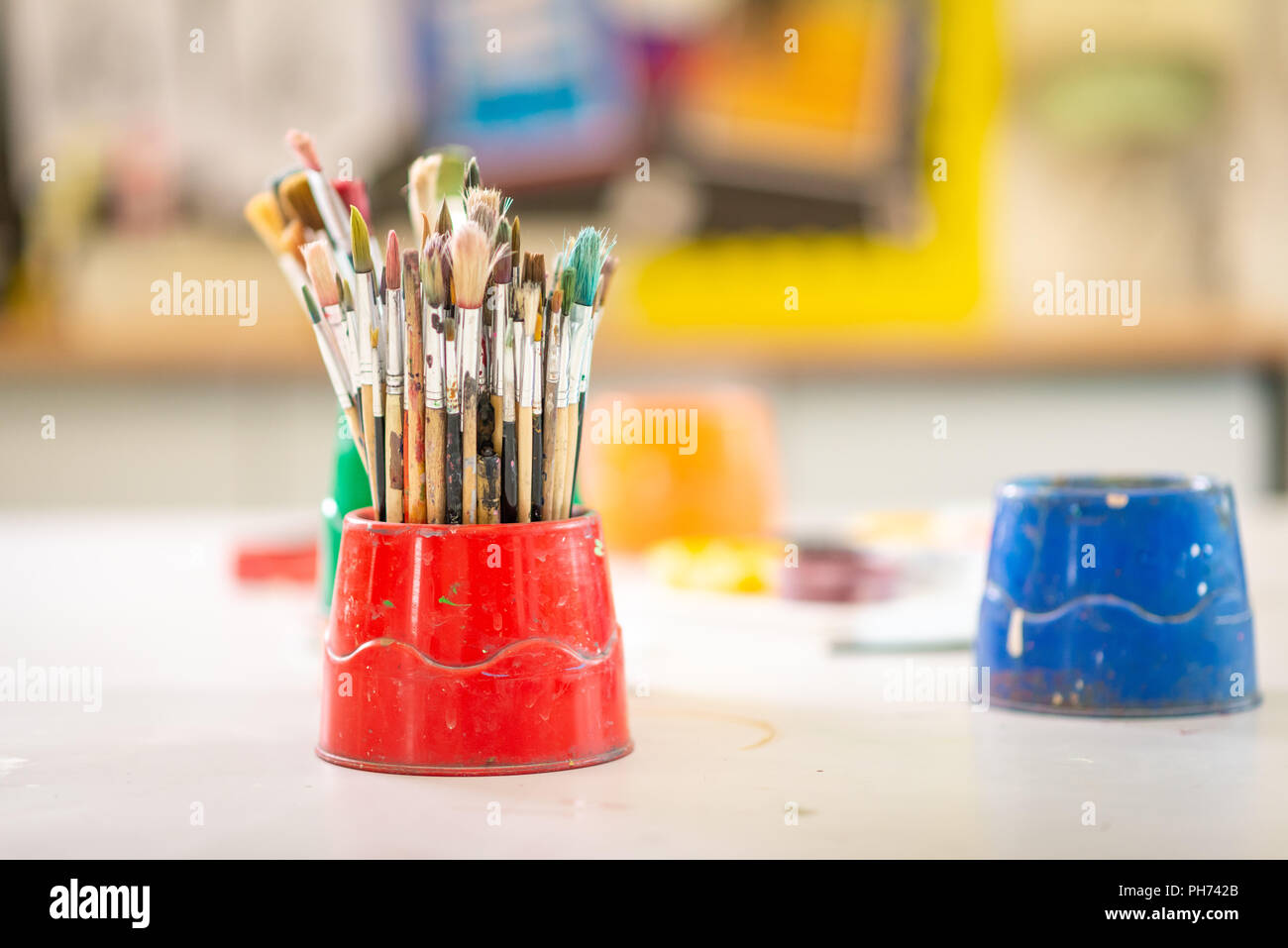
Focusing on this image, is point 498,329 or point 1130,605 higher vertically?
point 498,329

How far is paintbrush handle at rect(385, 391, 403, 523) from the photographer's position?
0.60 metres

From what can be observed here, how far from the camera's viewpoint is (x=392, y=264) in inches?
22.8

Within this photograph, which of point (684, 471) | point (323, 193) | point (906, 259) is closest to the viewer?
point (323, 193)

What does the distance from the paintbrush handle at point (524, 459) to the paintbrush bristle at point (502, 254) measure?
57mm

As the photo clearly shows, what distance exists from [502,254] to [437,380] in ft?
0.20

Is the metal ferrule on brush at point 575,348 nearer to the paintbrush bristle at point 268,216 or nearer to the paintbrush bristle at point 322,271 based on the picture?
the paintbrush bristle at point 322,271

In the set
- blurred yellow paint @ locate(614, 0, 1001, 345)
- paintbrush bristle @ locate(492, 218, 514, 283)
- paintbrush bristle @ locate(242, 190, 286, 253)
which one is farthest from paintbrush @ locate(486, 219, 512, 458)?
blurred yellow paint @ locate(614, 0, 1001, 345)

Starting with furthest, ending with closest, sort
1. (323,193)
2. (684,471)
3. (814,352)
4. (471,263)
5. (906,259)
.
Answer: (906,259) → (814,352) → (684,471) → (323,193) → (471,263)

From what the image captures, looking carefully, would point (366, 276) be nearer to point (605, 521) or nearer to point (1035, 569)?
point (1035, 569)

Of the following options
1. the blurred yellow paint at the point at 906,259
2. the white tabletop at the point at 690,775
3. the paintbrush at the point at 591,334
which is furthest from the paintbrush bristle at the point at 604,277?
the blurred yellow paint at the point at 906,259

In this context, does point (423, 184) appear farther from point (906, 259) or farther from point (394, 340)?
point (906, 259)

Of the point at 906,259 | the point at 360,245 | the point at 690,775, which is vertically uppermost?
the point at 906,259

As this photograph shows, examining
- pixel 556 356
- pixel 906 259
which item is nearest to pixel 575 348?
pixel 556 356
